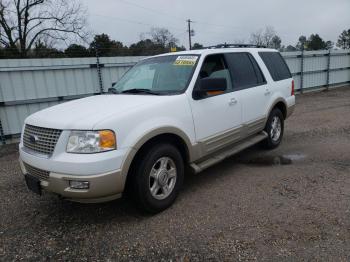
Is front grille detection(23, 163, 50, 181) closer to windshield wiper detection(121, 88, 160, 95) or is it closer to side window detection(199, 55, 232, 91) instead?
windshield wiper detection(121, 88, 160, 95)

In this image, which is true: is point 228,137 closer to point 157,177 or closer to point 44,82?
point 157,177

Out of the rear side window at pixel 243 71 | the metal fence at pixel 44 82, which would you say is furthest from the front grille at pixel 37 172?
the metal fence at pixel 44 82

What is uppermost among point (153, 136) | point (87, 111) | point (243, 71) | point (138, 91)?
point (243, 71)

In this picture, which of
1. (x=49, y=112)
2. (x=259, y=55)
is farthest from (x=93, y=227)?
(x=259, y=55)

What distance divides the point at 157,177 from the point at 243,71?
7.98ft

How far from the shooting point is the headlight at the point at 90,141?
2.89m

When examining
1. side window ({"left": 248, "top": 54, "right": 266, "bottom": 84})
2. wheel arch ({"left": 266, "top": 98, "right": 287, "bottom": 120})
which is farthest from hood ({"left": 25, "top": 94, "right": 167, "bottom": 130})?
wheel arch ({"left": 266, "top": 98, "right": 287, "bottom": 120})

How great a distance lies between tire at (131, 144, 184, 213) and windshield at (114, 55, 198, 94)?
845 mm

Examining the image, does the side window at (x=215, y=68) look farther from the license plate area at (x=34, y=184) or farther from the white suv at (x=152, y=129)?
the license plate area at (x=34, y=184)

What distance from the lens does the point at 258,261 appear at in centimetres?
259

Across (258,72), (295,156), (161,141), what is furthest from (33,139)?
(295,156)

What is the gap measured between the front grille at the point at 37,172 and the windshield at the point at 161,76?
1587mm

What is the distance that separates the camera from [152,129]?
3242 mm

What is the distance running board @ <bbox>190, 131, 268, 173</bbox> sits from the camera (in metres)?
3.91
